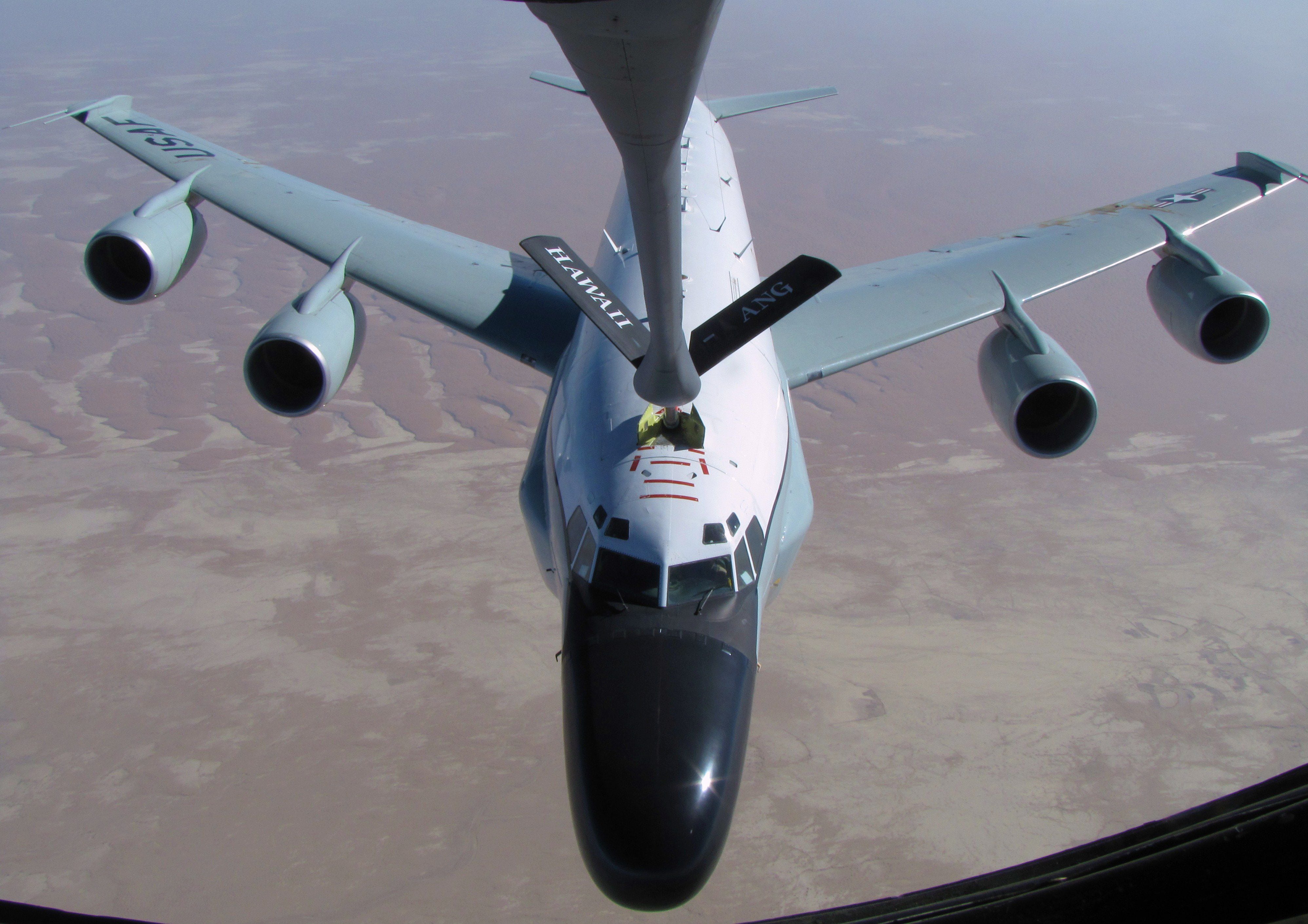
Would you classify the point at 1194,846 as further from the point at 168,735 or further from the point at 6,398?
the point at 6,398

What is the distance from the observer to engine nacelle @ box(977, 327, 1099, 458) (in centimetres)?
1109

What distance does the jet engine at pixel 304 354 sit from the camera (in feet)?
38.2

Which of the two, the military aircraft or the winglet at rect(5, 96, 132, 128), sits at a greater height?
the winglet at rect(5, 96, 132, 128)

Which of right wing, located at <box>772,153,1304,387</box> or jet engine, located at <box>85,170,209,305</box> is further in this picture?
jet engine, located at <box>85,170,209,305</box>

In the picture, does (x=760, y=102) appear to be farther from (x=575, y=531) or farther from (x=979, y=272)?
(x=575, y=531)

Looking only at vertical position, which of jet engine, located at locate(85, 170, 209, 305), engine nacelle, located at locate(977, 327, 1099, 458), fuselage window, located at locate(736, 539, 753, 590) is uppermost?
jet engine, located at locate(85, 170, 209, 305)

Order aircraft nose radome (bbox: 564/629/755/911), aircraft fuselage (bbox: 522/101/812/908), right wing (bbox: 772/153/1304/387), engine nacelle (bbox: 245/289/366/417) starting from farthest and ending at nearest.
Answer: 1. right wing (bbox: 772/153/1304/387)
2. engine nacelle (bbox: 245/289/366/417)
3. aircraft fuselage (bbox: 522/101/812/908)
4. aircraft nose radome (bbox: 564/629/755/911)

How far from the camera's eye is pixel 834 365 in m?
13.1

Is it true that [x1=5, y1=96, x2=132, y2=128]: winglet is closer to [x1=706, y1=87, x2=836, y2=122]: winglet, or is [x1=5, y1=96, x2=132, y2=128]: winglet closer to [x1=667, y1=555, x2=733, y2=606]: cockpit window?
[x1=706, y1=87, x2=836, y2=122]: winglet

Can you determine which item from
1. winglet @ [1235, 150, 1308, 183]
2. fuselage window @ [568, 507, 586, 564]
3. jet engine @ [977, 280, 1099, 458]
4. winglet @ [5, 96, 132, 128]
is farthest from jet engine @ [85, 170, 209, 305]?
winglet @ [1235, 150, 1308, 183]

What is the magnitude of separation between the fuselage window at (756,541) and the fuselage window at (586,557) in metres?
1.58

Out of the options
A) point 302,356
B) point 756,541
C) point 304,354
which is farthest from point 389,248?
point 756,541

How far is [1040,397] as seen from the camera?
1192cm

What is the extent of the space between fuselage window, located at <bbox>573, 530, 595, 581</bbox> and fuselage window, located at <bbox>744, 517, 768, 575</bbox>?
158 centimetres
